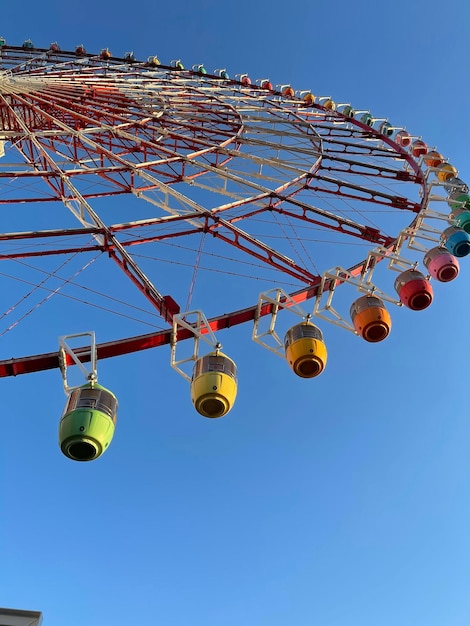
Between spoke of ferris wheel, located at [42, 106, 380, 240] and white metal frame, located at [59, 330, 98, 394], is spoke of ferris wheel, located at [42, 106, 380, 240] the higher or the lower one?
the higher one

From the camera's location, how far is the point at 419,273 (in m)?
11.5

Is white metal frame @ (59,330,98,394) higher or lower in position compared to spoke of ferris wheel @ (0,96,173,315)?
lower

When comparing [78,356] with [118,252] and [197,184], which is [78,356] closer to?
[118,252]

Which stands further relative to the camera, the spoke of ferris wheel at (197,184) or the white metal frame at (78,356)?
the spoke of ferris wheel at (197,184)

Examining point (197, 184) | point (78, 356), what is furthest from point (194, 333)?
point (197, 184)

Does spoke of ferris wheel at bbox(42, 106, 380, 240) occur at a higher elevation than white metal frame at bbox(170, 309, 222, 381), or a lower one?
higher

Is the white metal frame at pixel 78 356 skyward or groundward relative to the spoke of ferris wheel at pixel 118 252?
groundward

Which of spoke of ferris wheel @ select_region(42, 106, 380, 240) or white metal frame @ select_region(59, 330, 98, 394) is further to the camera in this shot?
spoke of ferris wheel @ select_region(42, 106, 380, 240)

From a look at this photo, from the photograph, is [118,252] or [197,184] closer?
[118,252]

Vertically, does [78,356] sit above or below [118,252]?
below

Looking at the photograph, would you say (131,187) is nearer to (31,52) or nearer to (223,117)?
(223,117)

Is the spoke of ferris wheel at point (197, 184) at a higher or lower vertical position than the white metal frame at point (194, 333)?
higher

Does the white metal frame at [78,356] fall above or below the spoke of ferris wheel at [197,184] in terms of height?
A: below

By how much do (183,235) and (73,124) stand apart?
27.7 ft
